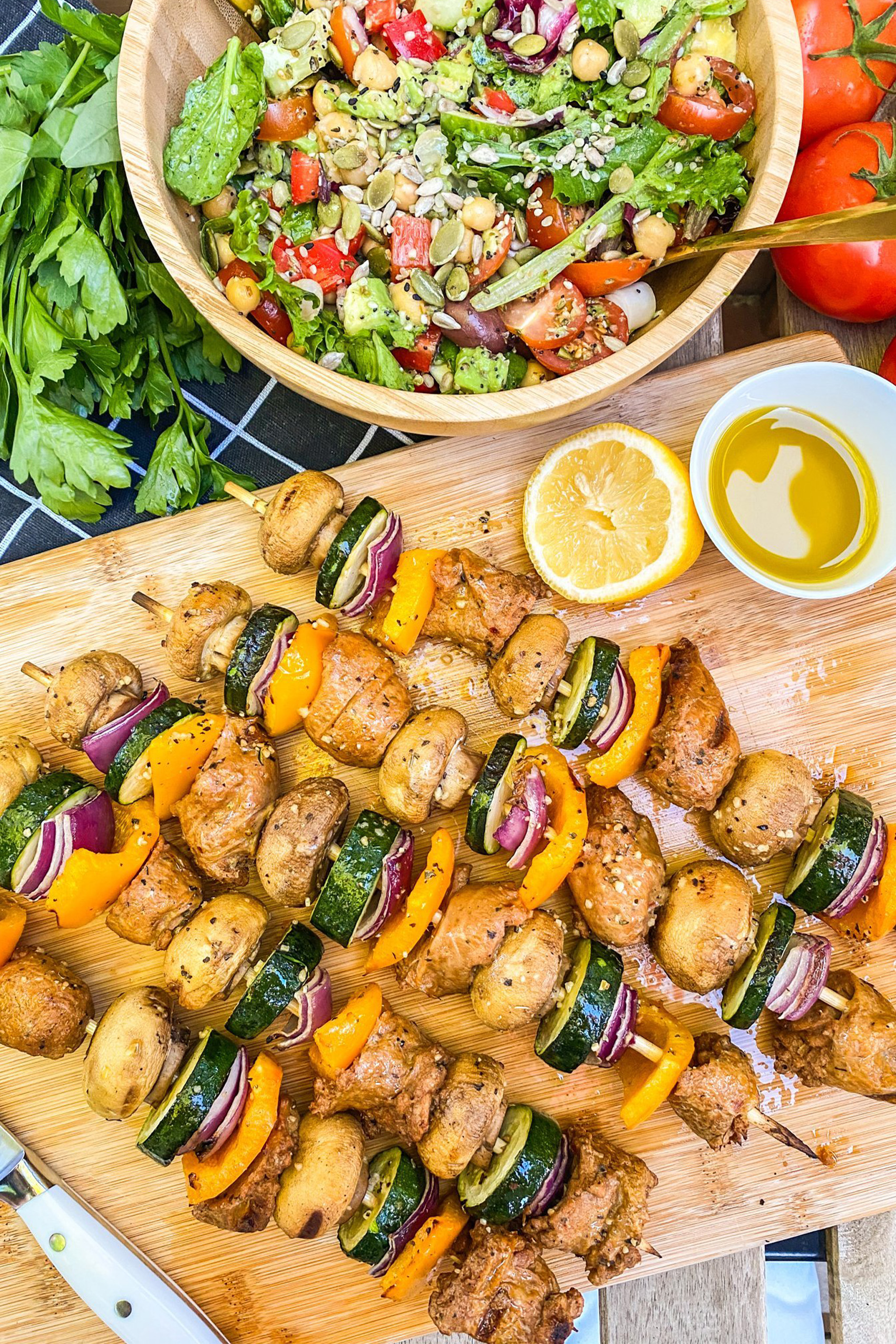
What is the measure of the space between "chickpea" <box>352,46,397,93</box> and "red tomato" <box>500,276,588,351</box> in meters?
0.88

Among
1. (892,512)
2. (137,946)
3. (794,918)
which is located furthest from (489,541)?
(137,946)

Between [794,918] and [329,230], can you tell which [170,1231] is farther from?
[329,230]

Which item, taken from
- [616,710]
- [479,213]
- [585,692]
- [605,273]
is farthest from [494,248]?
[616,710]

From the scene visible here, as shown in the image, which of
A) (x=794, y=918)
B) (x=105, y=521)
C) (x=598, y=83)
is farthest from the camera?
(x=105, y=521)

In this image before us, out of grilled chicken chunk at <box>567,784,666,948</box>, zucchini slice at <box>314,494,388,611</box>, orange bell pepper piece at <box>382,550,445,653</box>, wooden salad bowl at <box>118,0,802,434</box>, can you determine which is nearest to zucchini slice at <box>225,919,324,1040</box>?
grilled chicken chunk at <box>567,784,666,948</box>

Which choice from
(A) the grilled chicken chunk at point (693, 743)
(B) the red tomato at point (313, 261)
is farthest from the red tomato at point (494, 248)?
(A) the grilled chicken chunk at point (693, 743)

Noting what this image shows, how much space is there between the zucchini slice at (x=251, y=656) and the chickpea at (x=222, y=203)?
4.95ft

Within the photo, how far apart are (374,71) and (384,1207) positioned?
13.6 ft

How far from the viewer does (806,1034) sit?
12.4 feet

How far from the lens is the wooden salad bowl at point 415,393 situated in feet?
11.2

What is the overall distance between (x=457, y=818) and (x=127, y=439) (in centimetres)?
219

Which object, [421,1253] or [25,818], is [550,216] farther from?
[421,1253]

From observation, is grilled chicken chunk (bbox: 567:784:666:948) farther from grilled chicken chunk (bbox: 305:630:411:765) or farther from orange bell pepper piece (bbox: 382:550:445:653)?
orange bell pepper piece (bbox: 382:550:445:653)

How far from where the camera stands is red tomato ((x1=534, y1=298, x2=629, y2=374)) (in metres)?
3.57
